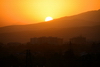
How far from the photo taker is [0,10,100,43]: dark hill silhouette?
69.4 m

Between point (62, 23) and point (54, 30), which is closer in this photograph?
point (54, 30)

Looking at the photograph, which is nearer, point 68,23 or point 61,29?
point 61,29

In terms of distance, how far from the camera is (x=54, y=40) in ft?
143

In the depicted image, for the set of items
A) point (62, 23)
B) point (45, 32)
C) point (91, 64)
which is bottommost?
point (91, 64)

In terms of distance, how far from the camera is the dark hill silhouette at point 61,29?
69394mm

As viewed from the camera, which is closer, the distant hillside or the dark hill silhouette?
the dark hill silhouette

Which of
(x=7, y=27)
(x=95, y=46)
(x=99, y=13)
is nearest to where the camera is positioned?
(x=95, y=46)

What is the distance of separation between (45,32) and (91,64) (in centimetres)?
6247

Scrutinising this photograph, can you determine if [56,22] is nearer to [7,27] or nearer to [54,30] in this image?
[54,30]

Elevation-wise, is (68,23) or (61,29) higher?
(68,23)

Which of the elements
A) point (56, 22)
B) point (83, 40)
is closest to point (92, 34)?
point (83, 40)

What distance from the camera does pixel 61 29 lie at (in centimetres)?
7738

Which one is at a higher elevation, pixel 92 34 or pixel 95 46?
pixel 92 34

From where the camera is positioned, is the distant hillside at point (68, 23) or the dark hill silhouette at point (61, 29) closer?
the dark hill silhouette at point (61, 29)
